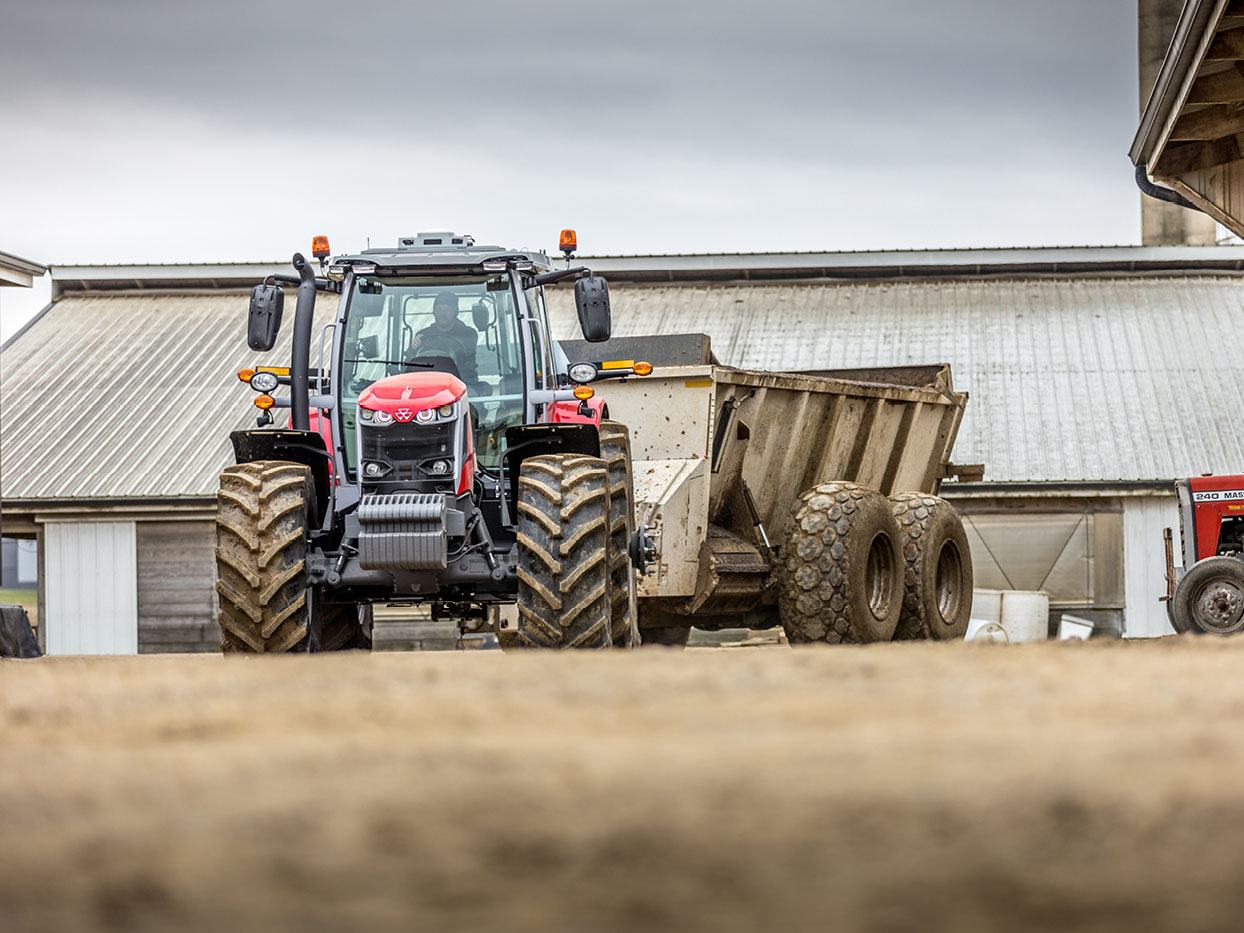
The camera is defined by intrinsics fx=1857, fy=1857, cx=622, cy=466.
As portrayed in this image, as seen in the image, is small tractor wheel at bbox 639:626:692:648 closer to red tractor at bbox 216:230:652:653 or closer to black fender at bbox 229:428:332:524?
red tractor at bbox 216:230:652:653

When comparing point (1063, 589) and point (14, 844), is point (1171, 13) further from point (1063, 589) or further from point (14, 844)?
point (14, 844)

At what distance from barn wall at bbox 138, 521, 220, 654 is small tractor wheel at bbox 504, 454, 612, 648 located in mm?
17219

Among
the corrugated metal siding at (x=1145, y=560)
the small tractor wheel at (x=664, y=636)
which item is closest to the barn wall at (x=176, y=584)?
the small tractor wheel at (x=664, y=636)

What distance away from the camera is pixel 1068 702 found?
5730 millimetres

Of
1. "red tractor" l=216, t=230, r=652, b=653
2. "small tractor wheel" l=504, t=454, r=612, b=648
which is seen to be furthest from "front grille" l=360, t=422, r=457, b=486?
"small tractor wheel" l=504, t=454, r=612, b=648

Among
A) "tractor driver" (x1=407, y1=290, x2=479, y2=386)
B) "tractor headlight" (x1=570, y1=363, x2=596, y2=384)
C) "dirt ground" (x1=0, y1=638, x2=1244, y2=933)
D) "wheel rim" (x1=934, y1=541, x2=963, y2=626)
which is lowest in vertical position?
"wheel rim" (x1=934, y1=541, x2=963, y2=626)

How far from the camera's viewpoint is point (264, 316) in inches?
411

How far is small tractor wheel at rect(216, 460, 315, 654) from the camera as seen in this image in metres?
9.95

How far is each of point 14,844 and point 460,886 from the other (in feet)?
3.23

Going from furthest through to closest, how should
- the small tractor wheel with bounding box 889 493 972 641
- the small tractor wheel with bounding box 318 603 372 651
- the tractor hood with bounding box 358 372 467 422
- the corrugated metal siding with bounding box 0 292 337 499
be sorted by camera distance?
the corrugated metal siding with bounding box 0 292 337 499
the small tractor wheel with bounding box 889 493 972 641
the small tractor wheel with bounding box 318 603 372 651
the tractor hood with bounding box 358 372 467 422

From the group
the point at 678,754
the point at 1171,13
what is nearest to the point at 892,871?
the point at 678,754

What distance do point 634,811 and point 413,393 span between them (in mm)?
6871

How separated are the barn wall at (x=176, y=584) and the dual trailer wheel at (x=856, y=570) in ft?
44.4

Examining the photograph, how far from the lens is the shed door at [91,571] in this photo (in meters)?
26.2
